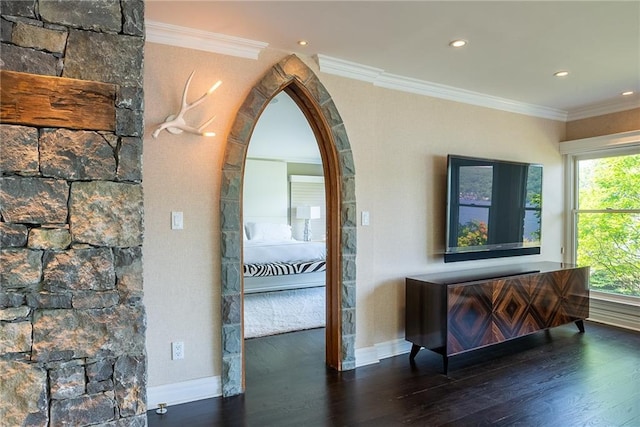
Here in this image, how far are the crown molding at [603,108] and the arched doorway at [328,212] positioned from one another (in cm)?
331

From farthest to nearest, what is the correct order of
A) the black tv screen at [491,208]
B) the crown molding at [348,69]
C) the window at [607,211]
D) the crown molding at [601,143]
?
the window at [607,211], the crown molding at [601,143], the black tv screen at [491,208], the crown molding at [348,69]

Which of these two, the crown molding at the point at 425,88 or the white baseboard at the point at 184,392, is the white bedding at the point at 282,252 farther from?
the crown molding at the point at 425,88

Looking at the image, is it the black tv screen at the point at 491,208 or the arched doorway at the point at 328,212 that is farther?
the black tv screen at the point at 491,208

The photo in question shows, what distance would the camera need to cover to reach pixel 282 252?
589cm

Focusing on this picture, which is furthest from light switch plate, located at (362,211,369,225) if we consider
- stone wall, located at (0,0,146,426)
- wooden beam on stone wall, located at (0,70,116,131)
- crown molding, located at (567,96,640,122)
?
crown molding, located at (567,96,640,122)

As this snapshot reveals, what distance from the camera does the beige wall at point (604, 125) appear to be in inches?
168

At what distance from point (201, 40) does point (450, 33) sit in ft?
5.54

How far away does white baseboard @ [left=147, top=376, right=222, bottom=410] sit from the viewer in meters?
2.54

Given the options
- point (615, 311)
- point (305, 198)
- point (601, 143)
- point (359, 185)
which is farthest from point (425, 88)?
point (305, 198)

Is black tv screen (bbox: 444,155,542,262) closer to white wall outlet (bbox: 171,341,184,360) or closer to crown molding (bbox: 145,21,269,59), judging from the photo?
crown molding (bbox: 145,21,269,59)

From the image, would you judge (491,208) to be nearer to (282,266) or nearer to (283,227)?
(282,266)

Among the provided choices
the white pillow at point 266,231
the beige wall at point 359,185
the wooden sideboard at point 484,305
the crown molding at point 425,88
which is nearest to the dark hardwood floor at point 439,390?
the wooden sideboard at point 484,305

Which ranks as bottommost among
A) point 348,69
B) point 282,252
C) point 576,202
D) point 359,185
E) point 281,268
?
point 281,268

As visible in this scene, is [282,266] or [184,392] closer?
[184,392]
